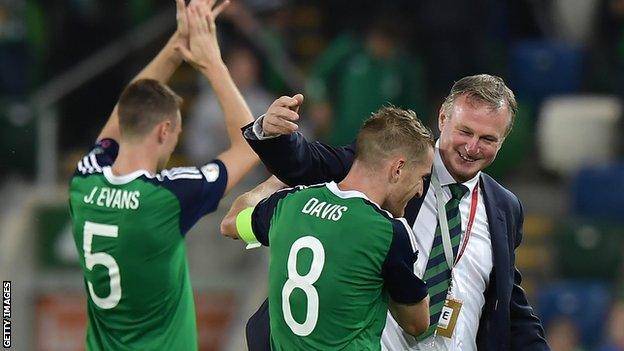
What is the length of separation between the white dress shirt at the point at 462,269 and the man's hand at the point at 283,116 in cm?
70

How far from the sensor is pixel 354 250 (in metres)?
5.25

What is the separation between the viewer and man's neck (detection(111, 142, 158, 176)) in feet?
21.4

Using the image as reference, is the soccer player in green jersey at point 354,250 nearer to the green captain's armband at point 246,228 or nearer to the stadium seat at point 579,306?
the green captain's armband at point 246,228

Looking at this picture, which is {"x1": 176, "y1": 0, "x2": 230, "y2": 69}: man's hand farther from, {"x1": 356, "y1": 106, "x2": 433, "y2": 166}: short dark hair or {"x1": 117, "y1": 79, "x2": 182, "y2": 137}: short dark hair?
{"x1": 356, "y1": 106, "x2": 433, "y2": 166}: short dark hair

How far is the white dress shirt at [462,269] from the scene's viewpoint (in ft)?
18.8

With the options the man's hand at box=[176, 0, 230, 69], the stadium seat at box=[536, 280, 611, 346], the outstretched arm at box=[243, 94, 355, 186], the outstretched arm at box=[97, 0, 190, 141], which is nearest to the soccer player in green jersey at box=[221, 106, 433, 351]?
the outstretched arm at box=[243, 94, 355, 186]

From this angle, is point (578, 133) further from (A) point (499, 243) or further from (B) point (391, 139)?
(B) point (391, 139)

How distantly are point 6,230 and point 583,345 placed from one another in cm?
439

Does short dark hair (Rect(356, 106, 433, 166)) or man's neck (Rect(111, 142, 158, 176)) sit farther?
man's neck (Rect(111, 142, 158, 176))

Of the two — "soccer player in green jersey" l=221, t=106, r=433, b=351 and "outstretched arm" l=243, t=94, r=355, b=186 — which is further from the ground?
"outstretched arm" l=243, t=94, r=355, b=186

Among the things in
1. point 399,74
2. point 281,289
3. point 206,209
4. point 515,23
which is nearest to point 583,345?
point 399,74

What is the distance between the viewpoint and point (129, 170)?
651 centimetres

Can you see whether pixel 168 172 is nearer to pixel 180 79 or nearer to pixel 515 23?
pixel 180 79

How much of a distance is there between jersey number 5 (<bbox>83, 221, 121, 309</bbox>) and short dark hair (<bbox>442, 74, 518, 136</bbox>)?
156cm
